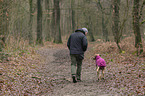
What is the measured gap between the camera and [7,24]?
40.5 ft

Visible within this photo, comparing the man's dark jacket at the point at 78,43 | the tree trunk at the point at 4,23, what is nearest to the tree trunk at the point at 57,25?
the tree trunk at the point at 4,23

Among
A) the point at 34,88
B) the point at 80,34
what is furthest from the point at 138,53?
the point at 34,88

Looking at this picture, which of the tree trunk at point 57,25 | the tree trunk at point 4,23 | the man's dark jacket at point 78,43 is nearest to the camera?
the man's dark jacket at point 78,43

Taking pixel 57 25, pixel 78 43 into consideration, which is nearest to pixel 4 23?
pixel 78 43

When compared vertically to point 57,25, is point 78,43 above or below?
below

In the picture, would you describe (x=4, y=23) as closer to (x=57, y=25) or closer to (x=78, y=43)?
(x=78, y=43)

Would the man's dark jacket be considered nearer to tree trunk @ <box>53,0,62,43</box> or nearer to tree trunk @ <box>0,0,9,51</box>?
tree trunk @ <box>0,0,9,51</box>

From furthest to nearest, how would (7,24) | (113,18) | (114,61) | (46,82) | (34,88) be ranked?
(113,18)
(114,61)
(7,24)
(46,82)
(34,88)

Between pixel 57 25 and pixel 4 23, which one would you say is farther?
pixel 57 25

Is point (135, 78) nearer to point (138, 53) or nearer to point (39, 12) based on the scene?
point (138, 53)

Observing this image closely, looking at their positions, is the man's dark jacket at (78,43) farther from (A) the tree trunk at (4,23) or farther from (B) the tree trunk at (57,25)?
(B) the tree trunk at (57,25)

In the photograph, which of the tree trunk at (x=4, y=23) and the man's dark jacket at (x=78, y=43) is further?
the tree trunk at (x=4, y=23)

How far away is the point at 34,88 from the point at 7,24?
6.00 m

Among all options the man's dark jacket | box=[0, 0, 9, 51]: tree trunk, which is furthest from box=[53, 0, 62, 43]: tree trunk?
the man's dark jacket
